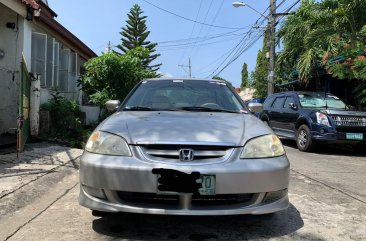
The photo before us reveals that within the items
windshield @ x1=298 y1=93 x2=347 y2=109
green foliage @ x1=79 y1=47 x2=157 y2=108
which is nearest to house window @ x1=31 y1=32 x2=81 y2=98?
green foliage @ x1=79 y1=47 x2=157 y2=108

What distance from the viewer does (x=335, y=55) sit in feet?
50.1

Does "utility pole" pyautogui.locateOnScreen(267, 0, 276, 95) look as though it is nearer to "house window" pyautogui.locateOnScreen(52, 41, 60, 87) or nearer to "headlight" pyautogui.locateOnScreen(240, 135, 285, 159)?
"house window" pyautogui.locateOnScreen(52, 41, 60, 87)

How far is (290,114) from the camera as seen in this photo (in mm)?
12195

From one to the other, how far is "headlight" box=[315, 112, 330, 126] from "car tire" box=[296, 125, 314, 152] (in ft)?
1.33

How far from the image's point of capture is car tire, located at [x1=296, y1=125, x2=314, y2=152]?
11.0 m

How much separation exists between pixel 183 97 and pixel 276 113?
851 centimetres

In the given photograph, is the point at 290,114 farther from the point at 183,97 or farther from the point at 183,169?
the point at 183,169

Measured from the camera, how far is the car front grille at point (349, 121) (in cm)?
1047

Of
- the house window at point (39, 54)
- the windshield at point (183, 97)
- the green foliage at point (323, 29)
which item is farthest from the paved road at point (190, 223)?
the green foliage at point (323, 29)

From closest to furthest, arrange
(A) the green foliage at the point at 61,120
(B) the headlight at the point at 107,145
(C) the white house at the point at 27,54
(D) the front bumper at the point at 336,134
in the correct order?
(B) the headlight at the point at 107,145, (C) the white house at the point at 27,54, (D) the front bumper at the point at 336,134, (A) the green foliage at the point at 61,120

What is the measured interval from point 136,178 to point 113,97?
1095 centimetres

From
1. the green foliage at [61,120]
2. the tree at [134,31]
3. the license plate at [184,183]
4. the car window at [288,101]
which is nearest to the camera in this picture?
the license plate at [184,183]

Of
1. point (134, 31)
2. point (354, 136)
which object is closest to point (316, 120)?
point (354, 136)

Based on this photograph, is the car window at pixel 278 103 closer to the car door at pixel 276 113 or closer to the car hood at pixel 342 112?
the car door at pixel 276 113
